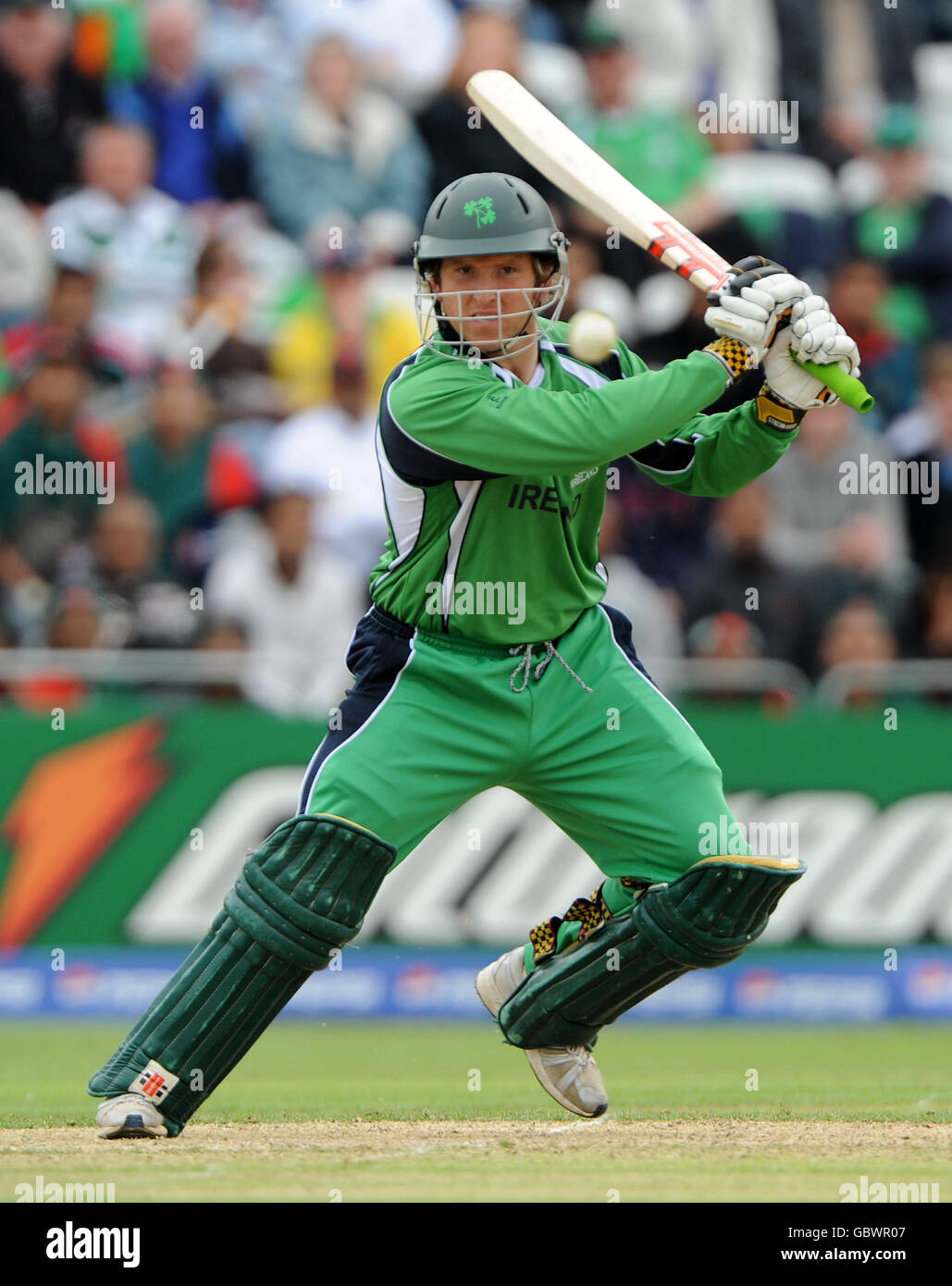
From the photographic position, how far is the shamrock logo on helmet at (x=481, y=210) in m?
5.35

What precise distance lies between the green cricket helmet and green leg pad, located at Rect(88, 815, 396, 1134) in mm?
1436

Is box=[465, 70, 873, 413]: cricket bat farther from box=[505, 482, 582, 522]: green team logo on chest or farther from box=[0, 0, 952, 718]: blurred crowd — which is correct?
box=[0, 0, 952, 718]: blurred crowd

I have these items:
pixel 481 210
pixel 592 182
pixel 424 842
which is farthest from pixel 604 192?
pixel 424 842

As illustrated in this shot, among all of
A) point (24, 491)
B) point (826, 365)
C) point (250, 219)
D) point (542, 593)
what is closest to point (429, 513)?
point (542, 593)

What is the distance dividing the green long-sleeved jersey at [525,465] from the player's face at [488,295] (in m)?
0.10

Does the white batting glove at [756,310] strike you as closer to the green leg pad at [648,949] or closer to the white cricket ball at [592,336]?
the white cricket ball at [592,336]

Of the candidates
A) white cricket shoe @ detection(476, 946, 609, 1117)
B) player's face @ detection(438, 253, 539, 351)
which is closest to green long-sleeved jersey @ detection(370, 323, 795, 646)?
player's face @ detection(438, 253, 539, 351)

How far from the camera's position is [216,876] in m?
9.07

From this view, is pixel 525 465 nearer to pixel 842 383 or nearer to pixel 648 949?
pixel 842 383

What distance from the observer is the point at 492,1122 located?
19.8ft

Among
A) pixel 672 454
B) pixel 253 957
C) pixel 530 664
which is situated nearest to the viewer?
pixel 253 957

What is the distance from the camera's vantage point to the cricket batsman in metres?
5.24

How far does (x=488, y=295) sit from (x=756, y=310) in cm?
74
